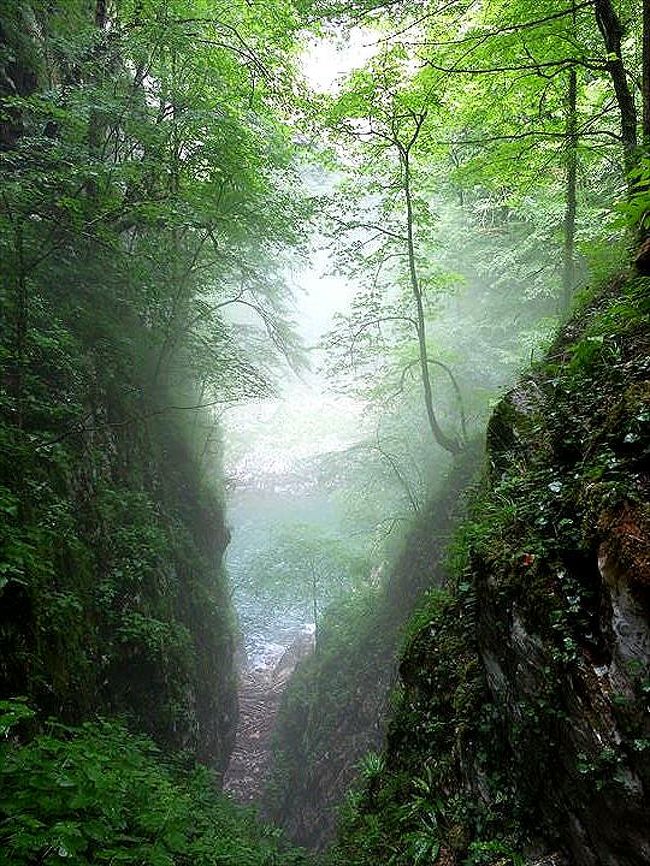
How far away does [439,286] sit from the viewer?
36.0ft

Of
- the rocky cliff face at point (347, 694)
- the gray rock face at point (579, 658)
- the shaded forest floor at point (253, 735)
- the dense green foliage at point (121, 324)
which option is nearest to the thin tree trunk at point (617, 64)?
the gray rock face at point (579, 658)

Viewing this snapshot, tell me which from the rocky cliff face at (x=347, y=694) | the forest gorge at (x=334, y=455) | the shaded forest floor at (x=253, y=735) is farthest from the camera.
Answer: the shaded forest floor at (x=253, y=735)

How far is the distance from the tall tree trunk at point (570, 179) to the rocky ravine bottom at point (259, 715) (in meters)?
12.0

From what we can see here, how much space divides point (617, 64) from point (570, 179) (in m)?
2.78

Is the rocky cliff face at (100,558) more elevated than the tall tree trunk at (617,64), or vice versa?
the tall tree trunk at (617,64)

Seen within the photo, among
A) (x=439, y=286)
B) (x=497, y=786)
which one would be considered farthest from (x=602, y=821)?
(x=439, y=286)

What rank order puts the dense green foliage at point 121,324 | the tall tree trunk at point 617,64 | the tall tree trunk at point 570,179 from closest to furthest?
the dense green foliage at point 121,324
the tall tree trunk at point 617,64
the tall tree trunk at point 570,179

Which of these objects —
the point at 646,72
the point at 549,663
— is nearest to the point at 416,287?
the point at 646,72

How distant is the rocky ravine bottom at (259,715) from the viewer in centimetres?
1143

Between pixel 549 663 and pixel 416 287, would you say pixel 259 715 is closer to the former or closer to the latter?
pixel 416 287

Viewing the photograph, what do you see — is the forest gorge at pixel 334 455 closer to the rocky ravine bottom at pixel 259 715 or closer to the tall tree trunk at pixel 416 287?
the tall tree trunk at pixel 416 287

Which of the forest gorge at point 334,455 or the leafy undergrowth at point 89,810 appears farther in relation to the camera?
the forest gorge at point 334,455

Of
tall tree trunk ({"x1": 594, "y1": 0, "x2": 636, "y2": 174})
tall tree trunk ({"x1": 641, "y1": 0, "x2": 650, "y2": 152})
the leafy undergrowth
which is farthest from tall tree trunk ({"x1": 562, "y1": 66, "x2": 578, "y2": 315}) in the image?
the leafy undergrowth

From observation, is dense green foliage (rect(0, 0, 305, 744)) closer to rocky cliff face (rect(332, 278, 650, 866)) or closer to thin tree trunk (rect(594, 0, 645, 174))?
rocky cliff face (rect(332, 278, 650, 866))
